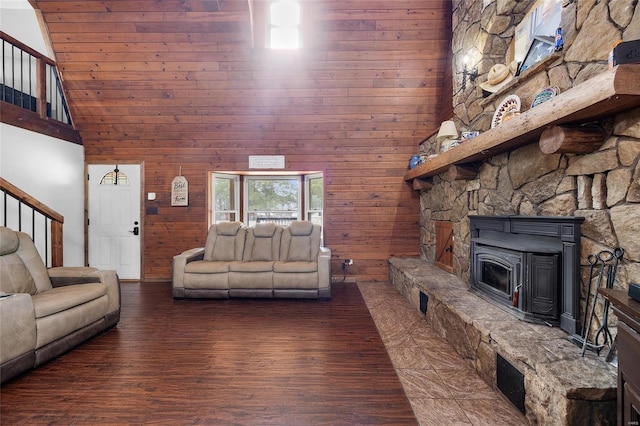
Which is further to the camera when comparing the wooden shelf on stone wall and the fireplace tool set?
the fireplace tool set

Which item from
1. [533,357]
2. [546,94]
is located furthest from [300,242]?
[546,94]

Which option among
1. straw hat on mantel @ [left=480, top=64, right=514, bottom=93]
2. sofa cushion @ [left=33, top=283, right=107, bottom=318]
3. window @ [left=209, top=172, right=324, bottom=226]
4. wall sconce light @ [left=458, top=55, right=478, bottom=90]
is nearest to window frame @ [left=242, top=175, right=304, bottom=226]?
window @ [left=209, top=172, right=324, bottom=226]

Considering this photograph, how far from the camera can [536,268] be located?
2.00 meters

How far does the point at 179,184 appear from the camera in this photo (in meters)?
4.74

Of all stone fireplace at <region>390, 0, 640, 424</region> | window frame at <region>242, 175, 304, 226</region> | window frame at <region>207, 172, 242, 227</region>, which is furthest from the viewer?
window frame at <region>242, 175, 304, 226</region>

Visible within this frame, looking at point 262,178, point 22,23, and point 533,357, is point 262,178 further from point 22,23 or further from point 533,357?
point 533,357

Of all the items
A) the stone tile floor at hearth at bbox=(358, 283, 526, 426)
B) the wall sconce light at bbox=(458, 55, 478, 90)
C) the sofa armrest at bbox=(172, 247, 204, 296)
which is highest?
the wall sconce light at bbox=(458, 55, 478, 90)

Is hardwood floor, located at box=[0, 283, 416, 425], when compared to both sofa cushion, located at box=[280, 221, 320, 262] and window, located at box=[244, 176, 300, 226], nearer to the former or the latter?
sofa cushion, located at box=[280, 221, 320, 262]

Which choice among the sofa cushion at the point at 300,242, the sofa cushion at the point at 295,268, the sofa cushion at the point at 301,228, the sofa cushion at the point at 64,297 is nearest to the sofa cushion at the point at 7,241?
the sofa cushion at the point at 64,297

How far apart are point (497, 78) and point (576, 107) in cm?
136

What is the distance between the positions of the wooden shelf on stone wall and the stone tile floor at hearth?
1.66 m

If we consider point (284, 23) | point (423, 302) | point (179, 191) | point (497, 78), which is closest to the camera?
point (497, 78)

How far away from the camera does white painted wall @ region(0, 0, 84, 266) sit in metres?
3.76

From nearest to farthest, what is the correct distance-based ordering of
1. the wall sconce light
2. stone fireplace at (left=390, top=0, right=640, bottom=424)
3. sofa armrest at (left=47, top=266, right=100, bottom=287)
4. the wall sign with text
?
stone fireplace at (left=390, top=0, right=640, bottom=424)
sofa armrest at (left=47, top=266, right=100, bottom=287)
the wall sconce light
the wall sign with text
